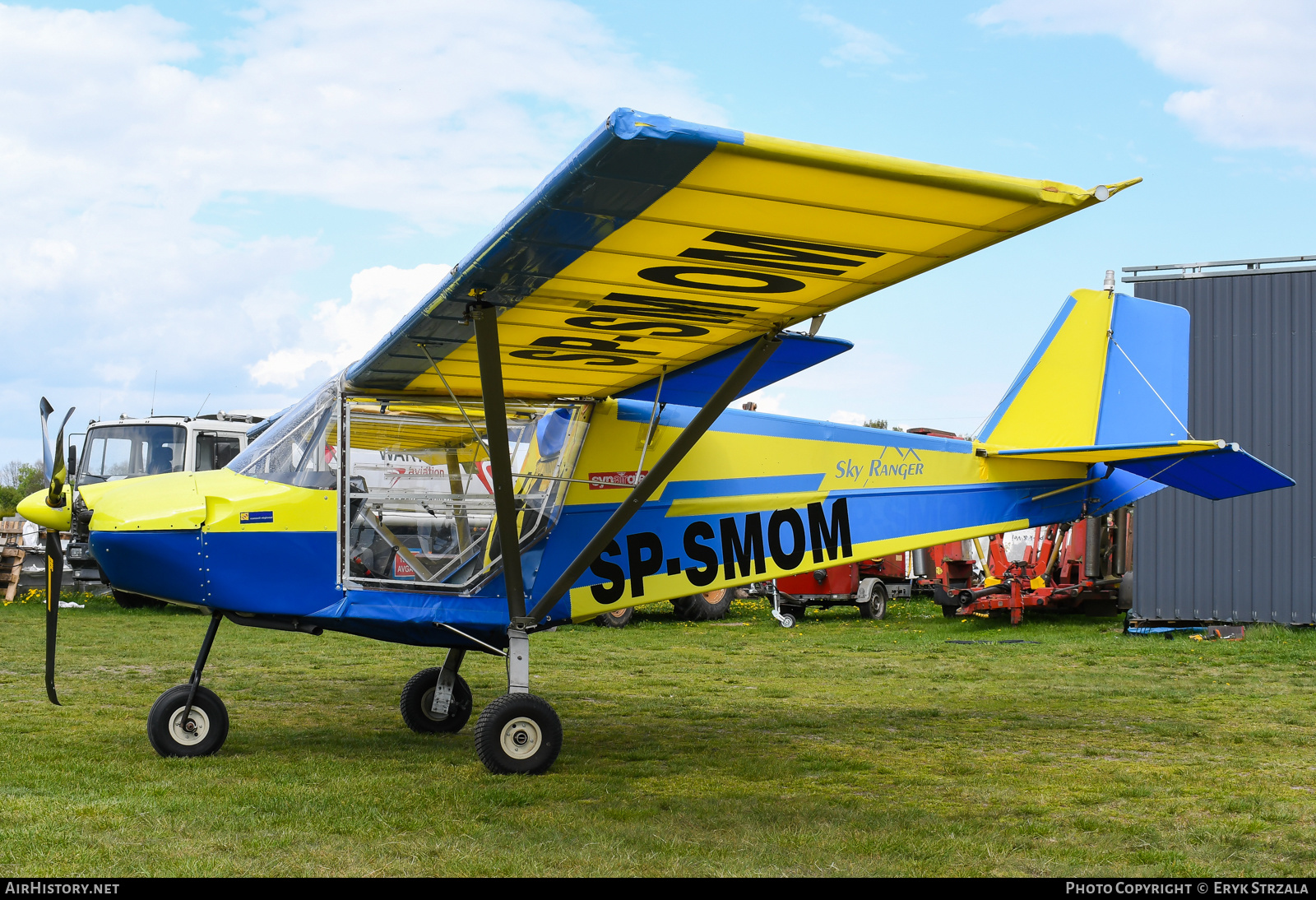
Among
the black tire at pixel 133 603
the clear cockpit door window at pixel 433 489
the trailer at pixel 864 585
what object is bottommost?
the black tire at pixel 133 603

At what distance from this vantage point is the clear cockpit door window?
260 inches

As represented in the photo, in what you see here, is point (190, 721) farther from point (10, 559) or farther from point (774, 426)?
point (10, 559)

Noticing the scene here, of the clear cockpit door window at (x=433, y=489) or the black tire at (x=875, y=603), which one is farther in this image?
the black tire at (x=875, y=603)

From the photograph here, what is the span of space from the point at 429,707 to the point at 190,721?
1.72 meters

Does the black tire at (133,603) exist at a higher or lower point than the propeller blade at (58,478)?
lower

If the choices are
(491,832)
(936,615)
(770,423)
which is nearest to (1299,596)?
(936,615)

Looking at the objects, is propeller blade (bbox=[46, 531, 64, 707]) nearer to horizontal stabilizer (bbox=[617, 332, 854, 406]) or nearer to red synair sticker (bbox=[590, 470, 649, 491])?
red synair sticker (bbox=[590, 470, 649, 491])

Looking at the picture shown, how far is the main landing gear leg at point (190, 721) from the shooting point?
647 centimetres

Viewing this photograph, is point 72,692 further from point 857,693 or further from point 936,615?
point 936,615

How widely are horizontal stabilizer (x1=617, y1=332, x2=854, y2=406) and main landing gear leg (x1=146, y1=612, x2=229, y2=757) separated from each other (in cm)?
318

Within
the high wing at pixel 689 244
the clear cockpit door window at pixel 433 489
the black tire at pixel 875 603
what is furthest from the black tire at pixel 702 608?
the high wing at pixel 689 244

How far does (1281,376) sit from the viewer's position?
15156 millimetres

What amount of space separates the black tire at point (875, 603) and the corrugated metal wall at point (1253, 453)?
534 cm

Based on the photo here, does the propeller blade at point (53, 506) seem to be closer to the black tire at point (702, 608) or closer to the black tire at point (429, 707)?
the black tire at point (429, 707)
